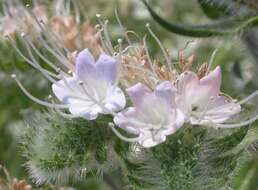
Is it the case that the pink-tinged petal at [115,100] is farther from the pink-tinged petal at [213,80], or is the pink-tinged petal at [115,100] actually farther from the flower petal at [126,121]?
the pink-tinged petal at [213,80]

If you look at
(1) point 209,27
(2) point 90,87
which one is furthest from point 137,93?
(1) point 209,27

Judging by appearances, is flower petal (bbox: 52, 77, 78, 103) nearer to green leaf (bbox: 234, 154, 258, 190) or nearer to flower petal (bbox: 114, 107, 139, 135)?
flower petal (bbox: 114, 107, 139, 135)

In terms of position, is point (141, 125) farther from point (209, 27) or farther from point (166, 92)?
point (209, 27)

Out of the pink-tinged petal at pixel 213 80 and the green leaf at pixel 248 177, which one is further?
the green leaf at pixel 248 177

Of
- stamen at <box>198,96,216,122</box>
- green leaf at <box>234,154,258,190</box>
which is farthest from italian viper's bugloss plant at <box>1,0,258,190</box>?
green leaf at <box>234,154,258,190</box>

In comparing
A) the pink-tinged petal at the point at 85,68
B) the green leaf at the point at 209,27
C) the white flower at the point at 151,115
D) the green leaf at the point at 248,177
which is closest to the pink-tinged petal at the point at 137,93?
the white flower at the point at 151,115

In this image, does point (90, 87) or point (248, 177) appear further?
point (248, 177)

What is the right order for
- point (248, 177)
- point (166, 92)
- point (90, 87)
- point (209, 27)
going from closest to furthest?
1. point (166, 92)
2. point (90, 87)
3. point (209, 27)
4. point (248, 177)

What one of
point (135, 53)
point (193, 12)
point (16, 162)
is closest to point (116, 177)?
point (16, 162)
